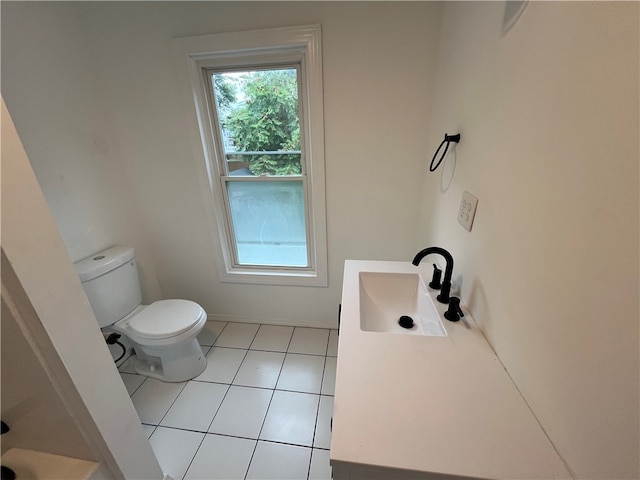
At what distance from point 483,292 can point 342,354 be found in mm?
504

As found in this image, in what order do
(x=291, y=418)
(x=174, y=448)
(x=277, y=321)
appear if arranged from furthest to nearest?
(x=277, y=321) < (x=291, y=418) < (x=174, y=448)

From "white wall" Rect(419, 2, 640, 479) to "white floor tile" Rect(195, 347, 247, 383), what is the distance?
1585 millimetres

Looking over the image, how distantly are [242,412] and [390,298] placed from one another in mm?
1095

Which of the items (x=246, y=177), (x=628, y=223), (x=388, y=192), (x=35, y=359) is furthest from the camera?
(x=246, y=177)

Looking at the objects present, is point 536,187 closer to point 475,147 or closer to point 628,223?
point 628,223

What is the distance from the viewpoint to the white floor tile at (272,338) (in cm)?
198

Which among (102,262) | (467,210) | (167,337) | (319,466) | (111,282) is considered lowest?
(319,466)

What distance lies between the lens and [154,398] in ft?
5.33

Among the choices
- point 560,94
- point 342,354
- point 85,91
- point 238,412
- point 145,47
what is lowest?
point 238,412

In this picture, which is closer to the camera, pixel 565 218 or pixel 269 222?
pixel 565 218

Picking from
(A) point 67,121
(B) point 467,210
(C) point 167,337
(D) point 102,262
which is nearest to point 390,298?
(B) point 467,210

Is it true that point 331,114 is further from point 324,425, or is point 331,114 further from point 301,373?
point 324,425

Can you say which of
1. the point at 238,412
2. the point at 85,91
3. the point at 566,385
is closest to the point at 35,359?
the point at 238,412

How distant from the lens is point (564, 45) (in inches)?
20.9
